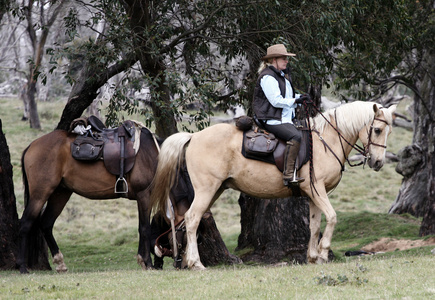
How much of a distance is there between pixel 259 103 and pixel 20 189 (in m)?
19.1

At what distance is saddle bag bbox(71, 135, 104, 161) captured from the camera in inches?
406

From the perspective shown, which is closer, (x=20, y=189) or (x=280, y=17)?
(x=280, y=17)

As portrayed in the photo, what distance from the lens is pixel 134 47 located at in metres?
11.7

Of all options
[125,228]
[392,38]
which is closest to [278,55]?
[392,38]

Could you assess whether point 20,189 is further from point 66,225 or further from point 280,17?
point 280,17

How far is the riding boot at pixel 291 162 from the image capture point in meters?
8.84

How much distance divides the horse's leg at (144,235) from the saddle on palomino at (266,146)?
2249 mm

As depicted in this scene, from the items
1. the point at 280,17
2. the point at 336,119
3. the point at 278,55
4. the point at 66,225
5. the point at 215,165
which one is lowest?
the point at 66,225

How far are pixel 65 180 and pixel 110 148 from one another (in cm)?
96

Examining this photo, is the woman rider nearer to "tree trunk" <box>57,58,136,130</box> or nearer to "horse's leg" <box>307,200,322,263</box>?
"horse's leg" <box>307,200,322,263</box>

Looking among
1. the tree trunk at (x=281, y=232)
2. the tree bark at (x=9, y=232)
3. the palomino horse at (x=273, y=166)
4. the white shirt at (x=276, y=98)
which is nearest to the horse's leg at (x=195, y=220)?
the palomino horse at (x=273, y=166)

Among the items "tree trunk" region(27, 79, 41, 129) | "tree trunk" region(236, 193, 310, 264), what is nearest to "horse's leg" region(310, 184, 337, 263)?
"tree trunk" region(236, 193, 310, 264)

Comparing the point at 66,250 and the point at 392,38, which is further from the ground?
the point at 392,38

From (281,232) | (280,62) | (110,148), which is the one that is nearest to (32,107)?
(281,232)
